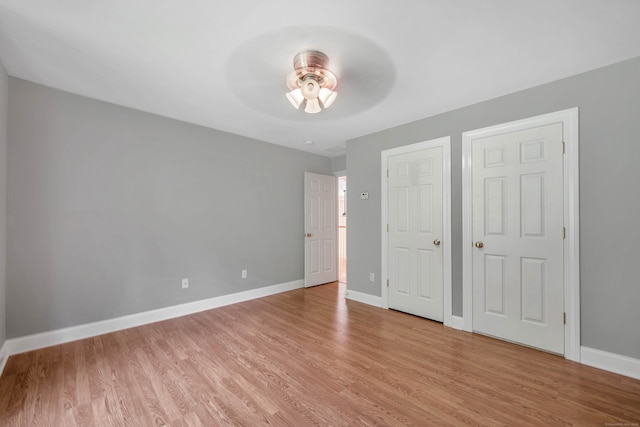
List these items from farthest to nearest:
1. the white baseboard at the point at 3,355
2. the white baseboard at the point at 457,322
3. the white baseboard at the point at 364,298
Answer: the white baseboard at the point at 364,298 → the white baseboard at the point at 457,322 → the white baseboard at the point at 3,355

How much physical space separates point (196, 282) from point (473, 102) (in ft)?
13.2

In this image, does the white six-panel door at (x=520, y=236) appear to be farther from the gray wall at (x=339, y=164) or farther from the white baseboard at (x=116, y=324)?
the white baseboard at (x=116, y=324)

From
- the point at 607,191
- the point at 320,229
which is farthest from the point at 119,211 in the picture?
the point at 607,191

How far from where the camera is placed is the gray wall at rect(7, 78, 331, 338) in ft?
8.01

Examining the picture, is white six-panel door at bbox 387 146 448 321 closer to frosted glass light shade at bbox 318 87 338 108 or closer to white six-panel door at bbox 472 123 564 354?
white six-panel door at bbox 472 123 564 354

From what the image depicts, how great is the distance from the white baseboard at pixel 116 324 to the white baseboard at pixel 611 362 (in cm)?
373

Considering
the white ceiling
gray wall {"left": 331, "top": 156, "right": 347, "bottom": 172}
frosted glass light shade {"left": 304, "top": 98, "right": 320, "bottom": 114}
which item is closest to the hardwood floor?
frosted glass light shade {"left": 304, "top": 98, "right": 320, "bottom": 114}

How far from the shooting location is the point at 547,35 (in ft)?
5.91

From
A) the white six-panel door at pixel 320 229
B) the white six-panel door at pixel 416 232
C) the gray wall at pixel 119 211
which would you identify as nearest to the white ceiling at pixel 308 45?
the gray wall at pixel 119 211

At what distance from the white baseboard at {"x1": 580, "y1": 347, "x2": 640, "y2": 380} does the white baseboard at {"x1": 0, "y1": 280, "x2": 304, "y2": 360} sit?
3.73m

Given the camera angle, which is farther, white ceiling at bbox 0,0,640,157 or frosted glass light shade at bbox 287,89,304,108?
frosted glass light shade at bbox 287,89,304,108

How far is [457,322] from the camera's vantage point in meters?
2.96

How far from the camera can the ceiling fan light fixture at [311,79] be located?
1.99 meters

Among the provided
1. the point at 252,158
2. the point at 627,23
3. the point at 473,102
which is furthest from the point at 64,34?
the point at 627,23
